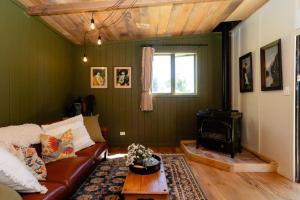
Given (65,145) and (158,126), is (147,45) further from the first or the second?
(65,145)

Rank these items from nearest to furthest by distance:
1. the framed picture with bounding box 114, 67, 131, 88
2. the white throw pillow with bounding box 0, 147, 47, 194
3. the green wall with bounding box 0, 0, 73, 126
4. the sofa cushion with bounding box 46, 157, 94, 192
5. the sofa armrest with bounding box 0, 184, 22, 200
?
the sofa armrest with bounding box 0, 184, 22, 200
the white throw pillow with bounding box 0, 147, 47, 194
the sofa cushion with bounding box 46, 157, 94, 192
the green wall with bounding box 0, 0, 73, 126
the framed picture with bounding box 114, 67, 131, 88

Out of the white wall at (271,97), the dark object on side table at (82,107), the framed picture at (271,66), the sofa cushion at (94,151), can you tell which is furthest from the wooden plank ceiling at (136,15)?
the sofa cushion at (94,151)

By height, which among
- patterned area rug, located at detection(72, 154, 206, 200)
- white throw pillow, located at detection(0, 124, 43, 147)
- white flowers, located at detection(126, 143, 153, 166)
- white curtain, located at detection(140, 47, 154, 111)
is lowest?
patterned area rug, located at detection(72, 154, 206, 200)

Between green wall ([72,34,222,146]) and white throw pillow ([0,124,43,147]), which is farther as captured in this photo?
green wall ([72,34,222,146])

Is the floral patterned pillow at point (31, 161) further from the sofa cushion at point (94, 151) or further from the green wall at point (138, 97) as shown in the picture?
the green wall at point (138, 97)

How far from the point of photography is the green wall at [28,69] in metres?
2.79

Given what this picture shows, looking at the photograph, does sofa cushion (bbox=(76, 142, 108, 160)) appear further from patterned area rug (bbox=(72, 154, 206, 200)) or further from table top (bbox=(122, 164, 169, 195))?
table top (bbox=(122, 164, 169, 195))

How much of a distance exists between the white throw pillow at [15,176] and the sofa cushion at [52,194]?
1.7 inches

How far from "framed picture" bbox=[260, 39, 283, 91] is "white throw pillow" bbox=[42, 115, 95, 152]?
9.74ft

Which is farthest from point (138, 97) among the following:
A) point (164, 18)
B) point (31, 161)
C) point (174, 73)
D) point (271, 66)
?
point (31, 161)

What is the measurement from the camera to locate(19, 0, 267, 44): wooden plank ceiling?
310 cm

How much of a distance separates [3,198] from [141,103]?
372 cm

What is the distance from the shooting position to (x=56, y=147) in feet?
8.52

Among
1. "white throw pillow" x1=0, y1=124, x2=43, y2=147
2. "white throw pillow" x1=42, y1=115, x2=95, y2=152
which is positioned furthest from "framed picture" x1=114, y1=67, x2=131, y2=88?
"white throw pillow" x1=0, y1=124, x2=43, y2=147
